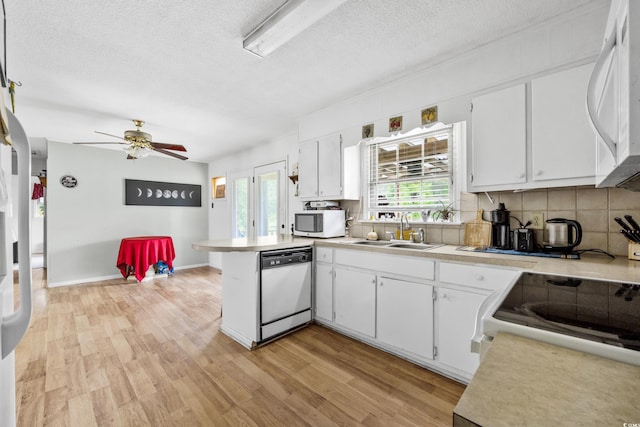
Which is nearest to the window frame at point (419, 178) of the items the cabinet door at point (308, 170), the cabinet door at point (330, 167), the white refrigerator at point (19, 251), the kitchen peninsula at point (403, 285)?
the cabinet door at point (330, 167)

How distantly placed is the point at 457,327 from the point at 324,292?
131cm

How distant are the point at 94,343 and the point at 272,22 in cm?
321

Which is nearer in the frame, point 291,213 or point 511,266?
point 511,266

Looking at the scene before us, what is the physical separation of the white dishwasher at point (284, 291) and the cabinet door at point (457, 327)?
1349 mm

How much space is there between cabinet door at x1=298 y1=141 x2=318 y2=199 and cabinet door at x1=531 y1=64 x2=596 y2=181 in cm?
213

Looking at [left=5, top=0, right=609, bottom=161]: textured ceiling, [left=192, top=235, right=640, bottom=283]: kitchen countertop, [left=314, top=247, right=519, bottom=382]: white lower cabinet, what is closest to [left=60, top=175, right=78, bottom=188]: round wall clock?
[left=5, top=0, right=609, bottom=161]: textured ceiling

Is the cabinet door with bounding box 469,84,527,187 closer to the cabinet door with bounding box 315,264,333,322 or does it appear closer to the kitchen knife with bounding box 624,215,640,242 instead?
the kitchen knife with bounding box 624,215,640,242

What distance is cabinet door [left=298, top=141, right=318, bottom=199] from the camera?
132 inches

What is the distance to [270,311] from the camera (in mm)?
2551

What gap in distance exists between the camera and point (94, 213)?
4.97 meters

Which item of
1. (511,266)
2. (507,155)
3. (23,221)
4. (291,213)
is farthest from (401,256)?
(291,213)

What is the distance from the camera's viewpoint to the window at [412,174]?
8.52 ft

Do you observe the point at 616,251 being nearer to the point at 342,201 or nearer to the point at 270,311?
the point at 342,201

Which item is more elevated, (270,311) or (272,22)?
(272,22)
